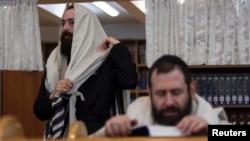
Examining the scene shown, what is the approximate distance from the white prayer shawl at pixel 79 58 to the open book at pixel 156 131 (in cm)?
46

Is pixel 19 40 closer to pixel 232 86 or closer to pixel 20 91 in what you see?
pixel 20 91

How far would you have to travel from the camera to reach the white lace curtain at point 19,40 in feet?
6.72

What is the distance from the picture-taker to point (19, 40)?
81.3 inches

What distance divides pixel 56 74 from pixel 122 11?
306cm

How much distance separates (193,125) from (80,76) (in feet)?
1.69

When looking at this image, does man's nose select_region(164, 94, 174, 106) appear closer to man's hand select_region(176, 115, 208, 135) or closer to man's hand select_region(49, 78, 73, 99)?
man's hand select_region(176, 115, 208, 135)

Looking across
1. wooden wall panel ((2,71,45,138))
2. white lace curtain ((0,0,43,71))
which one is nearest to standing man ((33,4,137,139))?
white lace curtain ((0,0,43,71))

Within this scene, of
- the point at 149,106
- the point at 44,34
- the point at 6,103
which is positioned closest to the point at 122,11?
the point at 44,34

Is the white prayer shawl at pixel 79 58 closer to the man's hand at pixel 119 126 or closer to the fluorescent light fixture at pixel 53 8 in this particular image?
the man's hand at pixel 119 126

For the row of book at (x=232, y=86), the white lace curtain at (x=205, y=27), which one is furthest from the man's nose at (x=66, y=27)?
the row of book at (x=232, y=86)

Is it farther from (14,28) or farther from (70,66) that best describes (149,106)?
(14,28)

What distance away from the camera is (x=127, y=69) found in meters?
1.16

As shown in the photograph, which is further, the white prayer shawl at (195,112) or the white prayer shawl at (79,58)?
the white prayer shawl at (79,58)

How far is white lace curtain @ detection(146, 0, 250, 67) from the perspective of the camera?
1.93 meters
